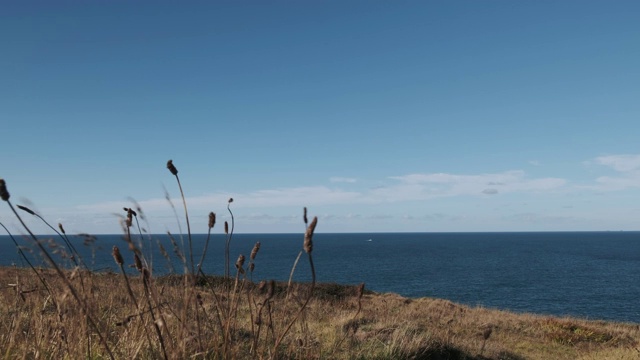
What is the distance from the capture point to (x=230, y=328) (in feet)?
12.2

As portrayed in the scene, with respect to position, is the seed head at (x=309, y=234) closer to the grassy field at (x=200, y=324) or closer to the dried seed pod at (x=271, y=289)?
the grassy field at (x=200, y=324)

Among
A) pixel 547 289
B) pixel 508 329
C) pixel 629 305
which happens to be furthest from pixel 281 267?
pixel 508 329

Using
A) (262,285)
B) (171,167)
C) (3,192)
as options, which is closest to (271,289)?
(262,285)

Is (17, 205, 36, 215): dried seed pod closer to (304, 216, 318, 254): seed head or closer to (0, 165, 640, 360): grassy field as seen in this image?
(0, 165, 640, 360): grassy field

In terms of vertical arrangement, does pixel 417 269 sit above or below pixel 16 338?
below

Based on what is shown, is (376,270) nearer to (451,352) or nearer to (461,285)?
(461,285)

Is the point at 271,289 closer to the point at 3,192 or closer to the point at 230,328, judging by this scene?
the point at 3,192

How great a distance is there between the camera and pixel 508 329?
17.8 m

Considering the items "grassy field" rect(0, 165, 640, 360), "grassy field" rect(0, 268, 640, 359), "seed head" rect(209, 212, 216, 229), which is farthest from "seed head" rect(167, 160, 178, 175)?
"grassy field" rect(0, 268, 640, 359)

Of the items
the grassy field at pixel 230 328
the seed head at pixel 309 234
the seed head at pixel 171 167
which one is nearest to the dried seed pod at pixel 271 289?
the grassy field at pixel 230 328

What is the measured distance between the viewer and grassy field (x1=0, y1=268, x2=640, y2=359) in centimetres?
253

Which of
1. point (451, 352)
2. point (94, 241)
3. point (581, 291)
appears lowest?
point (581, 291)

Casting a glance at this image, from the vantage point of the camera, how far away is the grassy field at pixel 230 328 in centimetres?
253

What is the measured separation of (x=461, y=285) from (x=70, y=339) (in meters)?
66.9
